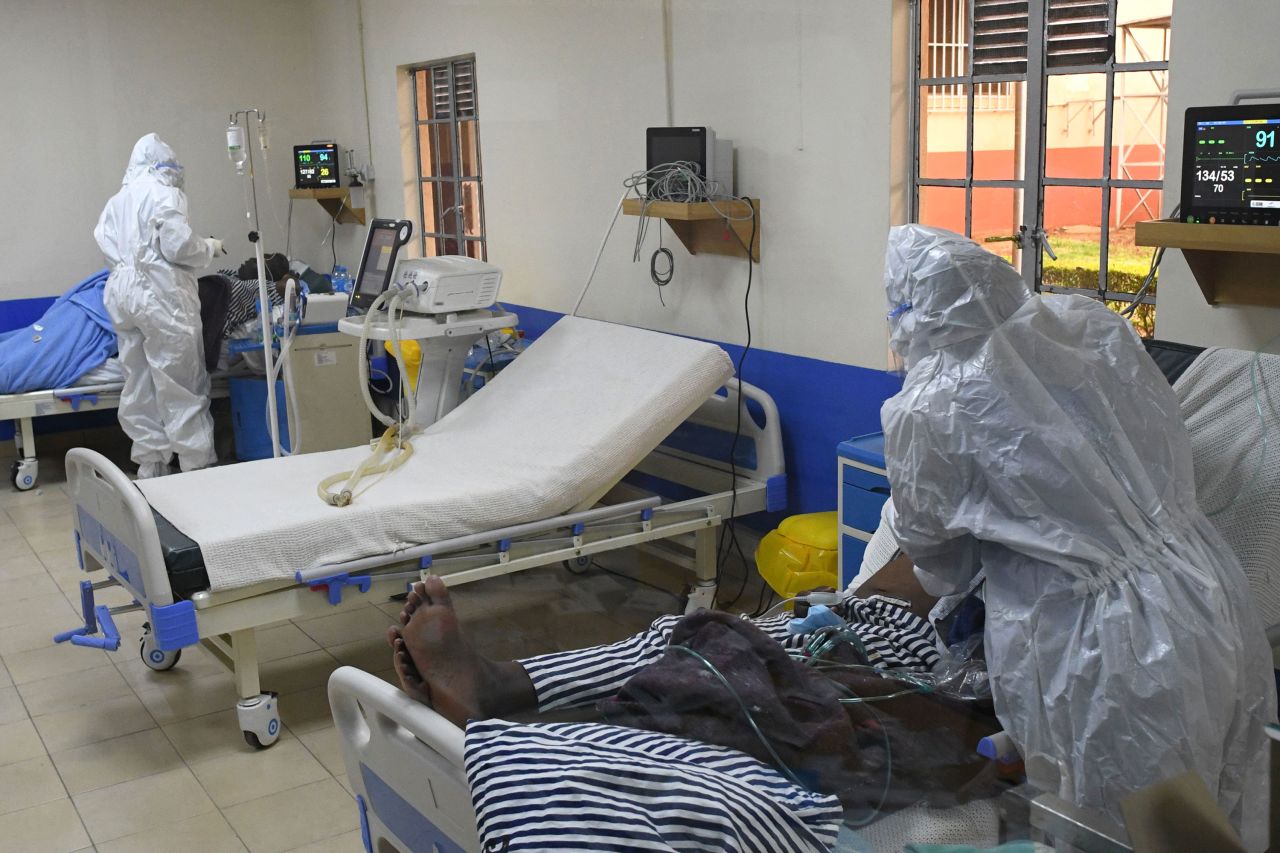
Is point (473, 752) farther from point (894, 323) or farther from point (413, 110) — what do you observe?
point (413, 110)

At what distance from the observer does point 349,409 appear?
18.1ft

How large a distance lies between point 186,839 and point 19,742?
2.74ft

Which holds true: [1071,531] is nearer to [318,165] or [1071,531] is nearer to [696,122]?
[696,122]

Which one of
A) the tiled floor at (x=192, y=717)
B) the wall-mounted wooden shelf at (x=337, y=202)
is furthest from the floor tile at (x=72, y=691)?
the wall-mounted wooden shelf at (x=337, y=202)

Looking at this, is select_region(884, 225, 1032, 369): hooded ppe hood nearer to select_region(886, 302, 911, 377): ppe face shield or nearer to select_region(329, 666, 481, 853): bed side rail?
select_region(886, 302, 911, 377): ppe face shield

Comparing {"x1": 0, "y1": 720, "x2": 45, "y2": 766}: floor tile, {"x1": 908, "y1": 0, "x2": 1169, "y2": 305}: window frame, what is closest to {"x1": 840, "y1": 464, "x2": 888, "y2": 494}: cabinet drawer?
{"x1": 908, "y1": 0, "x2": 1169, "y2": 305}: window frame

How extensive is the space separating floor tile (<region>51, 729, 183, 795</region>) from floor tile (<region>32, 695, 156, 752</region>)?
0.04 metres

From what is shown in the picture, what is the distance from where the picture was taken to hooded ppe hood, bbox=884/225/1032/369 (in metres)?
2.00

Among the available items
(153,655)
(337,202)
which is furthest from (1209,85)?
(337,202)

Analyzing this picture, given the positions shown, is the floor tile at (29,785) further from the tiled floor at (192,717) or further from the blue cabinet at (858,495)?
Result: the blue cabinet at (858,495)

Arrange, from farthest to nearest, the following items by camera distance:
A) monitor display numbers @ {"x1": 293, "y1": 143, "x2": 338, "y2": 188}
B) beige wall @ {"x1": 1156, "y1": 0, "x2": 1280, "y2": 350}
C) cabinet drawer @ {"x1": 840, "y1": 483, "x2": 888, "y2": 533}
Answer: monitor display numbers @ {"x1": 293, "y1": 143, "x2": 338, "y2": 188}
cabinet drawer @ {"x1": 840, "y1": 483, "x2": 888, "y2": 533}
beige wall @ {"x1": 1156, "y1": 0, "x2": 1280, "y2": 350}

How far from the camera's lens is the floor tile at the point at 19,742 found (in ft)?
10.6

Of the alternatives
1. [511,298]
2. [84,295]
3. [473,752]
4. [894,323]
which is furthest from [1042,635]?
[84,295]

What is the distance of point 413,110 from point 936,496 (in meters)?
4.95
